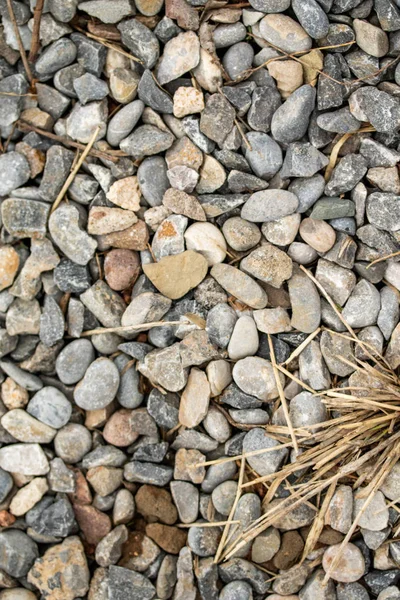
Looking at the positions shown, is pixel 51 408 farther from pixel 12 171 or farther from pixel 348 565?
pixel 348 565

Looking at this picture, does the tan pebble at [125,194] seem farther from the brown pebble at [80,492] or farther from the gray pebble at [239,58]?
the brown pebble at [80,492]

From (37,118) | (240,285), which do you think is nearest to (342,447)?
(240,285)

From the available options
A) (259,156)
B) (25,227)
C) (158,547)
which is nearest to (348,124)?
(259,156)

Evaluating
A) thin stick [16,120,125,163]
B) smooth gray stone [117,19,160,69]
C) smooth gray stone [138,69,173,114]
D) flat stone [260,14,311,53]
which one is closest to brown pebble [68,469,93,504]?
thin stick [16,120,125,163]

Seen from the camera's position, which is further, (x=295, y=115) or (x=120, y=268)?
(x=120, y=268)

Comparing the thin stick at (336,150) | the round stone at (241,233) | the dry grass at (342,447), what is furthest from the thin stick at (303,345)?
the thin stick at (336,150)

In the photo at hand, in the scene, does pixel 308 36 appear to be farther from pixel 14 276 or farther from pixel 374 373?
pixel 14 276

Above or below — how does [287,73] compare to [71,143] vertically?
above
